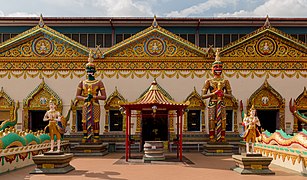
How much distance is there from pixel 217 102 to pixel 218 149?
2.79 m

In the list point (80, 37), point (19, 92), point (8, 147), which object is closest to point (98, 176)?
point (8, 147)

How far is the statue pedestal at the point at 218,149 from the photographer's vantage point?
2191 centimetres

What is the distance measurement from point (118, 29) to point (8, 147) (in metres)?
15.5

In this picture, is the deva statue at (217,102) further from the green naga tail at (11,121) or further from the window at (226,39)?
the green naga tail at (11,121)

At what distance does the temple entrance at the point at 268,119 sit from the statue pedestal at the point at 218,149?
4346 mm

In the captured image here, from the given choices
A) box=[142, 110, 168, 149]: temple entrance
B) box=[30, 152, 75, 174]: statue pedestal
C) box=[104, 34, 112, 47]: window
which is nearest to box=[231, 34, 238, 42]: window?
box=[142, 110, 168, 149]: temple entrance

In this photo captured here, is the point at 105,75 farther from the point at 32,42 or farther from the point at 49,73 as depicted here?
the point at 32,42

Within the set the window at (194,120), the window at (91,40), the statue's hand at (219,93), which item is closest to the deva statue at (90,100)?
the window at (91,40)

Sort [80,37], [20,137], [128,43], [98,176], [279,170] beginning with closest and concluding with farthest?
[98,176] → [279,170] → [20,137] → [128,43] → [80,37]

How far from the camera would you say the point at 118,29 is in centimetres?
2841

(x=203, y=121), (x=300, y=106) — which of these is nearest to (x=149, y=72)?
(x=203, y=121)

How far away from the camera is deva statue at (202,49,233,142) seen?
22.1m

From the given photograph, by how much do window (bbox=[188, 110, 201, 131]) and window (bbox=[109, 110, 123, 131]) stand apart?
464cm

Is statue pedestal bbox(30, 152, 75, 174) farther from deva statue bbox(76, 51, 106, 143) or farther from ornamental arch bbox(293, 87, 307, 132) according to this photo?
ornamental arch bbox(293, 87, 307, 132)
